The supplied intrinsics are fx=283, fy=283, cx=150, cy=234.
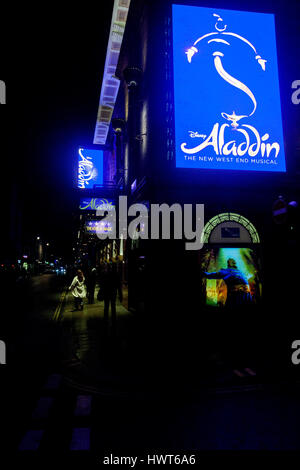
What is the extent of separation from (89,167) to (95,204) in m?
5.39

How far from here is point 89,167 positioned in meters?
19.2

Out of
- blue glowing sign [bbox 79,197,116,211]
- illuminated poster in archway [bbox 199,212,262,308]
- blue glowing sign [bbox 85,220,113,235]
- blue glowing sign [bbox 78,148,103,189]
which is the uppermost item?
blue glowing sign [bbox 78,148,103,189]

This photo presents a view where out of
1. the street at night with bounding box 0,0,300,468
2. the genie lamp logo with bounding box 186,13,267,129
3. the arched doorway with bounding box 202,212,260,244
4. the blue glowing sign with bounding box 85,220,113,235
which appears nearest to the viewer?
the street at night with bounding box 0,0,300,468

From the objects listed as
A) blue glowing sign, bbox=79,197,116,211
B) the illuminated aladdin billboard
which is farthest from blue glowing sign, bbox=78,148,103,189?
the illuminated aladdin billboard

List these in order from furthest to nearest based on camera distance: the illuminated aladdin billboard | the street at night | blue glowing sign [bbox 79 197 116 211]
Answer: blue glowing sign [bbox 79 197 116 211], the illuminated aladdin billboard, the street at night

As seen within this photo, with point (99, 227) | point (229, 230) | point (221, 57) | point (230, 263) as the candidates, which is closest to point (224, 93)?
point (221, 57)

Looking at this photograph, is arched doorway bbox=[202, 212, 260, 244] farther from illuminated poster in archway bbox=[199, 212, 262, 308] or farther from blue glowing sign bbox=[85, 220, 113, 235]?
blue glowing sign bbox=[85, 220, 113, 235]

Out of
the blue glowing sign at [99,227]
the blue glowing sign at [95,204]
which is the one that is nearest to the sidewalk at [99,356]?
the blue glowing sign at [95,204]

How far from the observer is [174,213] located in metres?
10.1

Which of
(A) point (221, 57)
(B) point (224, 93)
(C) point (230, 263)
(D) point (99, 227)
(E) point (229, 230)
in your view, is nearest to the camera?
(C) point (230, 263)

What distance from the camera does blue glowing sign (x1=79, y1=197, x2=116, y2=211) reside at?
48.1 feet

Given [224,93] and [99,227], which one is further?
[99,227]

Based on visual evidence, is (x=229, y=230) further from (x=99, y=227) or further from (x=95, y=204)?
(x=99, y=227)

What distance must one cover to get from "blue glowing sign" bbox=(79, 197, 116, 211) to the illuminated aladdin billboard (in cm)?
604
